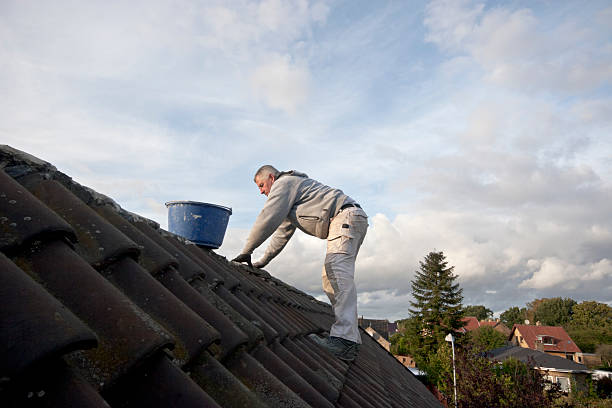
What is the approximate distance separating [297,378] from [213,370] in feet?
2.31

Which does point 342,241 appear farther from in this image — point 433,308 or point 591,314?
point 591,314

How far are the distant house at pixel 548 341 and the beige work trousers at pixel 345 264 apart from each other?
63.8 meters

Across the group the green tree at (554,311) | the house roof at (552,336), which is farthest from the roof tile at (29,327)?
the green tree at (554,311)

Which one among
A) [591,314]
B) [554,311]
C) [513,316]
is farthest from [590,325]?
[513,316]

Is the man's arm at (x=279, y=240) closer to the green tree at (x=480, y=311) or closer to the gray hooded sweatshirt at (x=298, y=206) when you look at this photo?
the gray hooded sweatshirt at (x=298, y=206)

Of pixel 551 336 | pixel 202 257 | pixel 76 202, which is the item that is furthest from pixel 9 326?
pixel 551 336

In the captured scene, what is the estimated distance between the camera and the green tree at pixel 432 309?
4534 centimetres

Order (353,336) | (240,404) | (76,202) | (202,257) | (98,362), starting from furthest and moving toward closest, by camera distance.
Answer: (353,336) < (202,257) < (76,202) < (240,404) < (98,362)

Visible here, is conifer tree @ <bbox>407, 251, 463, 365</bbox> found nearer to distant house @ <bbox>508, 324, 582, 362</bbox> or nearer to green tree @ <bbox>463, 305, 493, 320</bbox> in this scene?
distant house @ <bbox>508, 324, 582, 362</bbox>

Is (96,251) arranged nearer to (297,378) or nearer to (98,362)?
(98,362)

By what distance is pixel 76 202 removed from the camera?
1.47 m

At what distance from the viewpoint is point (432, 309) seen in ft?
157

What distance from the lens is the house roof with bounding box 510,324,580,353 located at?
2255 inches

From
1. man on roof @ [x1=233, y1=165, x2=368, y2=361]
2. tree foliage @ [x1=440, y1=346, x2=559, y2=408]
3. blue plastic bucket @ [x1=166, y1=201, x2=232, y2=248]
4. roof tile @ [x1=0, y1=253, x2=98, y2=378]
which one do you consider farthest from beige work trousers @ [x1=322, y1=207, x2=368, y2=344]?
tree foliage @ [x1=440, y1=346, x2=559, y2=408]
